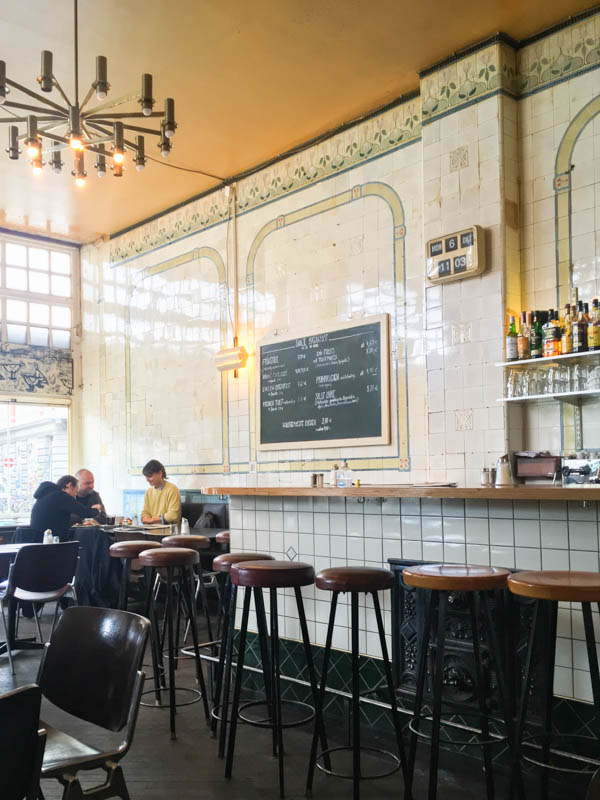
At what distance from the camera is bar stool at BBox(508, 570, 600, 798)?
2.39 meters

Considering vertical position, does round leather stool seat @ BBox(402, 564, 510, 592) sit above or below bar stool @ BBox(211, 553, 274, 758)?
above

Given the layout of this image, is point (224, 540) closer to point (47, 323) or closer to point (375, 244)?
point (375, 244)

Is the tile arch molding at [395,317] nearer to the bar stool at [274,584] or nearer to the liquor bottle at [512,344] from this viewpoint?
the liquor bottle at [512,344]

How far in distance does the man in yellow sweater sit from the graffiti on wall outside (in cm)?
273

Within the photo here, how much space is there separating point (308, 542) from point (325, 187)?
3542 mm

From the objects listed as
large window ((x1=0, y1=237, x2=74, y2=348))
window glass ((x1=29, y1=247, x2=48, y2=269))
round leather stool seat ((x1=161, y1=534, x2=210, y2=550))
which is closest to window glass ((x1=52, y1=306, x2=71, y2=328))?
large window ((x1=0, y1=237, x2=74, y2=348))

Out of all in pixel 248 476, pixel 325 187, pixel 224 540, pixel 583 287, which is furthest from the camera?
pixel 248 476

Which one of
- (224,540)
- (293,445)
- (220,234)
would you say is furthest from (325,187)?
(224,540)

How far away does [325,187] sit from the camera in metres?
6.42

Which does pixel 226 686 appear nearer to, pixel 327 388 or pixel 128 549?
pixel 128 549

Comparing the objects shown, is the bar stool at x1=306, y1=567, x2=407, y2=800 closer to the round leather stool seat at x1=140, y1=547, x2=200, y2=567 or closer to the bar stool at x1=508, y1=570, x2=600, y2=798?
the bar stool at x1=508, y1=570, x2=600, y2=798

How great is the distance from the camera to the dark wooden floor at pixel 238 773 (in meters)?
3.07

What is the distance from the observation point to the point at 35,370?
30.0 ft

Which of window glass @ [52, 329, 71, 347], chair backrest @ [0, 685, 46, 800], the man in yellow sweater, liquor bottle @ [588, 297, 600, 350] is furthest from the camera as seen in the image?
window glass @ [52, 329, 71, 347]
